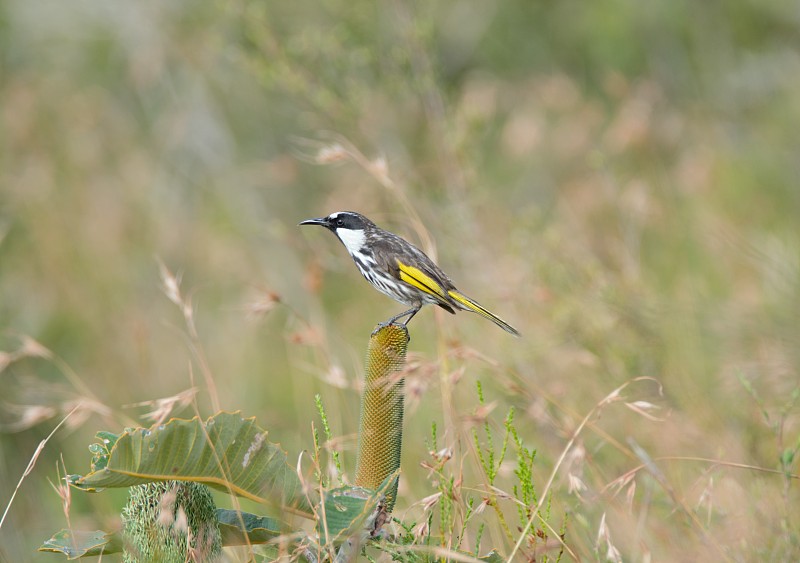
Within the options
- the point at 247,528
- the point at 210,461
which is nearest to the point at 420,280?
the point at 247,528

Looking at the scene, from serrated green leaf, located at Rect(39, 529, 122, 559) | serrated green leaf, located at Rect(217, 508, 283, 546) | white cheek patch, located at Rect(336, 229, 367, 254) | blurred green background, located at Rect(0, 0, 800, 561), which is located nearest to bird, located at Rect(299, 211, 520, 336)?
white cheek patch, located at Rect(336, 229, 367, 254)

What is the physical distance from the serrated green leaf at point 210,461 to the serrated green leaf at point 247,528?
9 cm

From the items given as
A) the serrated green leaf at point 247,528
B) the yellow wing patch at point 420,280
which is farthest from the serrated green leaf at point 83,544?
the yellow wing patch at point 420,280

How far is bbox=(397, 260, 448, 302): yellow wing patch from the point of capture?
16.0ft

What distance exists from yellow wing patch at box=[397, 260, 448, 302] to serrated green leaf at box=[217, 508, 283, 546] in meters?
2.20

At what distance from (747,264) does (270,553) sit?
19.5ft

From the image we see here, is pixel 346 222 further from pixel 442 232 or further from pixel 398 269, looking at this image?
pixel 442 232

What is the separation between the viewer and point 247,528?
9.10 feet

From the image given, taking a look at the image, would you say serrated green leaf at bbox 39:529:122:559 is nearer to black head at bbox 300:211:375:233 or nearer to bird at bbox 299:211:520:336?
bird at bbox 299:211:520:336

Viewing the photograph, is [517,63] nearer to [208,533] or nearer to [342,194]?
[342,194]

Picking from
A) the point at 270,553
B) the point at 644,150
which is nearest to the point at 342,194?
the point at 644,150

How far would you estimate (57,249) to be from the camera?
11.1 m

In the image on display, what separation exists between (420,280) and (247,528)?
7.53 feet

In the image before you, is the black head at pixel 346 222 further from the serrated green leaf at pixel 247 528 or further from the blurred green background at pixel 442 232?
the serrated green leaf at pixel 247 528
